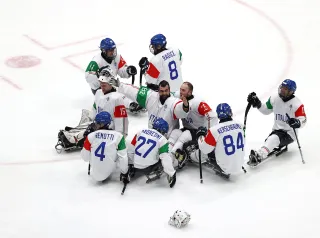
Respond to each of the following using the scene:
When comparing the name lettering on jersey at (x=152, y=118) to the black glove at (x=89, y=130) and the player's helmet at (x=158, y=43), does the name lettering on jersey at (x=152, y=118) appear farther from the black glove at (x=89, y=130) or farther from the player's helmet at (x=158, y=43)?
the player's helmet at (x=158, y=43)

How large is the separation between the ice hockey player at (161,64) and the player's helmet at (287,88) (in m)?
1.85

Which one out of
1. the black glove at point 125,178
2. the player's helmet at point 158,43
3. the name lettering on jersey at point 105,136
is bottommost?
the black glove at point 125,178

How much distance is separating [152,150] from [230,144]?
0.94 m

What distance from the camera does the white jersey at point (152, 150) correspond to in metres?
8.36

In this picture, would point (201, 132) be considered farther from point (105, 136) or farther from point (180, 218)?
point (180, 218)

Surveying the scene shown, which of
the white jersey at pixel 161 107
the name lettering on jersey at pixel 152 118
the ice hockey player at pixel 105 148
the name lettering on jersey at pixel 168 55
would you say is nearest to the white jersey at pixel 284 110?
the white jersey at pixel 161 107

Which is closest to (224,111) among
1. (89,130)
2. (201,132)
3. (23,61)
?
(201,132)

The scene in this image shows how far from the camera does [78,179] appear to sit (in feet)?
28.8

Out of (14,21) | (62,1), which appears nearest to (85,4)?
(62,1)

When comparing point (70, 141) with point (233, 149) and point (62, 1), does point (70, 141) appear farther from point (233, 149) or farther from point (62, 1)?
point (62, 1)

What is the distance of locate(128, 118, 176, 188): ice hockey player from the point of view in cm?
837

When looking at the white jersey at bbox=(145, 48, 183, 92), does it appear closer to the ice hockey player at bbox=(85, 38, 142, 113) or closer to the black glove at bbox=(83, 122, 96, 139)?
the ice hockey player at bbox=(85, 38, 142, 113)

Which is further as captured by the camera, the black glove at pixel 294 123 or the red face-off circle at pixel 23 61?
the red face-off circle at pixel 23 61

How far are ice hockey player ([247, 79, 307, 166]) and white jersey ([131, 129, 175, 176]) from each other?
1196 mm
